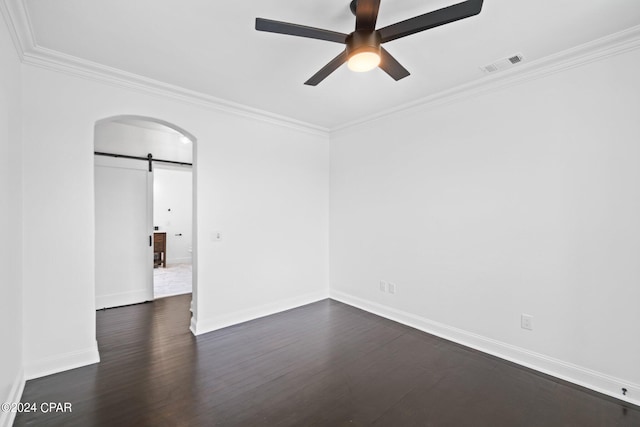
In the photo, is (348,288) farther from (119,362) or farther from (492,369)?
(119,362)

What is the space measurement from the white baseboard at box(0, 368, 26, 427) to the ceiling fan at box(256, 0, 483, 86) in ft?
9.70

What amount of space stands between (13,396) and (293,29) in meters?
3.23

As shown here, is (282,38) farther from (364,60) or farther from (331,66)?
(364,60)

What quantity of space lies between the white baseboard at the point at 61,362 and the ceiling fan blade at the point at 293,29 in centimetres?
320

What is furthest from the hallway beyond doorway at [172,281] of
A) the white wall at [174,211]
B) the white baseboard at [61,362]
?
the white baseboard at [61,362]

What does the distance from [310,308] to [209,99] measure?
3.19 metres

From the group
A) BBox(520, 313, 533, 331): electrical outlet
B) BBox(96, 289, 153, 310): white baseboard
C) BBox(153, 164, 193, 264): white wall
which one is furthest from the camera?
BBox(153, 164, 193, 264): white wall

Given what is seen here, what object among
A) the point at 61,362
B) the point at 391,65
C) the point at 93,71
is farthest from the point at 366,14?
the point at 61,362

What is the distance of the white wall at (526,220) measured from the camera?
2287 mm

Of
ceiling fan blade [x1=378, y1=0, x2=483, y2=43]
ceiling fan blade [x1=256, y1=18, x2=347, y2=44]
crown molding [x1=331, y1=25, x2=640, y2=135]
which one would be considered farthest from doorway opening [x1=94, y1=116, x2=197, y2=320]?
crown molding [x1=331, y1=25, x2=640, y2=135]

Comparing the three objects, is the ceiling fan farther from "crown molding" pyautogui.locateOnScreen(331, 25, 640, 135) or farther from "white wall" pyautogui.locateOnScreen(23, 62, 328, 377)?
"white wall" pyautogui.locateOnScreen(23, 62, 328, 377)

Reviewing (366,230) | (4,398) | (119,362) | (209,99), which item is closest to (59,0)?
(209,99)

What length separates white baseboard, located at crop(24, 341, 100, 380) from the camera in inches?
96.3

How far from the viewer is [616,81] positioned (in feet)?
7.53
